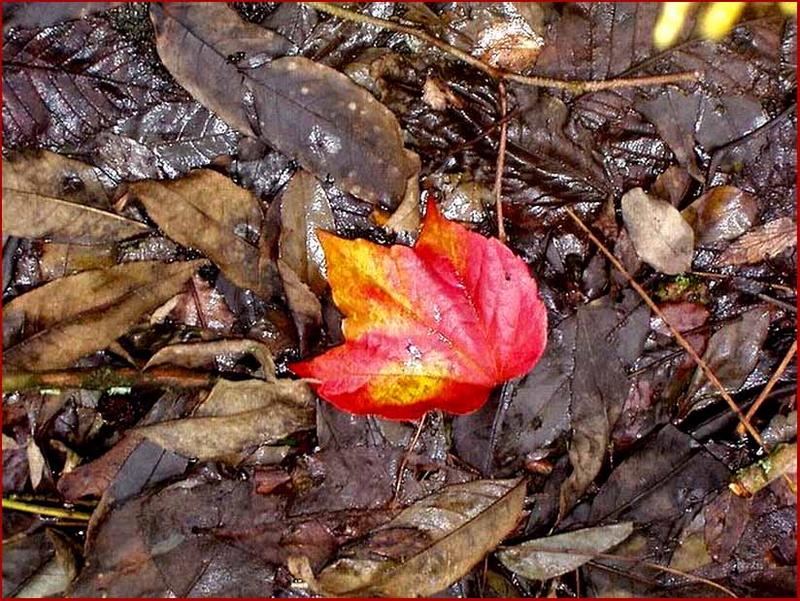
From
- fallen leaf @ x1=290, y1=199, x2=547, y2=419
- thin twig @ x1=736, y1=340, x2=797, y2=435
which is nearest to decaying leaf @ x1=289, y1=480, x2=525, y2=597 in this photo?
fallen leaf @ x1=290, y1=199, x2=547, y2=419

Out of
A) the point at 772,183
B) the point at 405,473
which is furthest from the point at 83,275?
the point at 772,183

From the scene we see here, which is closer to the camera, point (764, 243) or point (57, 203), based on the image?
point (57, 203)

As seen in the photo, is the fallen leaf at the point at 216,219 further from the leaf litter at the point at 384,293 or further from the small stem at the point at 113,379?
the small stem at the point at 113,379

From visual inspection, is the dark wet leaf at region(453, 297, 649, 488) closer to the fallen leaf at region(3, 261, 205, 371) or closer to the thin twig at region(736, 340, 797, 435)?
the thin twig at region(736, 340, 797, 435)

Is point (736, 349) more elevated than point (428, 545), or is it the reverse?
point (736, 349)

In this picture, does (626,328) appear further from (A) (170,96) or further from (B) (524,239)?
(A) (170,96)

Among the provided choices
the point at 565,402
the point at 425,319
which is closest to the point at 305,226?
the point at 425,319

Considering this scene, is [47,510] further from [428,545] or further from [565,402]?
[565,402]
